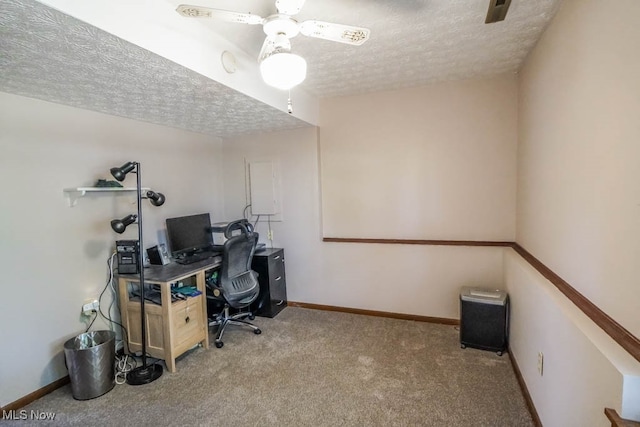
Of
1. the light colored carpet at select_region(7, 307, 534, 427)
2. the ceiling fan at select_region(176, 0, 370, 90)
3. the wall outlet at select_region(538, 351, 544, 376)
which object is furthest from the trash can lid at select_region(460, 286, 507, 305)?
the ceiling fan at select_region(176, 0, 370, 90)

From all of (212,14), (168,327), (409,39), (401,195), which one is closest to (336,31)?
(212,14)

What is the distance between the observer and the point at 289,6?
1.51m

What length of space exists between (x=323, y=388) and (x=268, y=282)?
59.3 inches

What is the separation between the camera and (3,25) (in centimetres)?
131

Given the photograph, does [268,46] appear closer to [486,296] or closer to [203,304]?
[203,304]

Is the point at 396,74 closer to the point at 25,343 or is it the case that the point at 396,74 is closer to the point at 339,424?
the point at 339,424

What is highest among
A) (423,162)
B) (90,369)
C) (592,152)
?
(423,162)

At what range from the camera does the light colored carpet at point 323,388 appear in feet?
6.46

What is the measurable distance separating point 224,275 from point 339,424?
163 cm

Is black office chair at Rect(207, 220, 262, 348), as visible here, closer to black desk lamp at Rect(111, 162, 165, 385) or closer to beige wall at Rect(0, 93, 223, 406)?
black desk lamp at Rect(111, 162, 165, 385)

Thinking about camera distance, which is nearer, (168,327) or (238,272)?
(168,327)

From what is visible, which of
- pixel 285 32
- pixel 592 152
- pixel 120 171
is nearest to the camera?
pixel 592 152

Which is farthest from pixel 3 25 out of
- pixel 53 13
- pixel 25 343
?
pixel 25 343

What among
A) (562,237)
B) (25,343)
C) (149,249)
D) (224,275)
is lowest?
(25,343)
